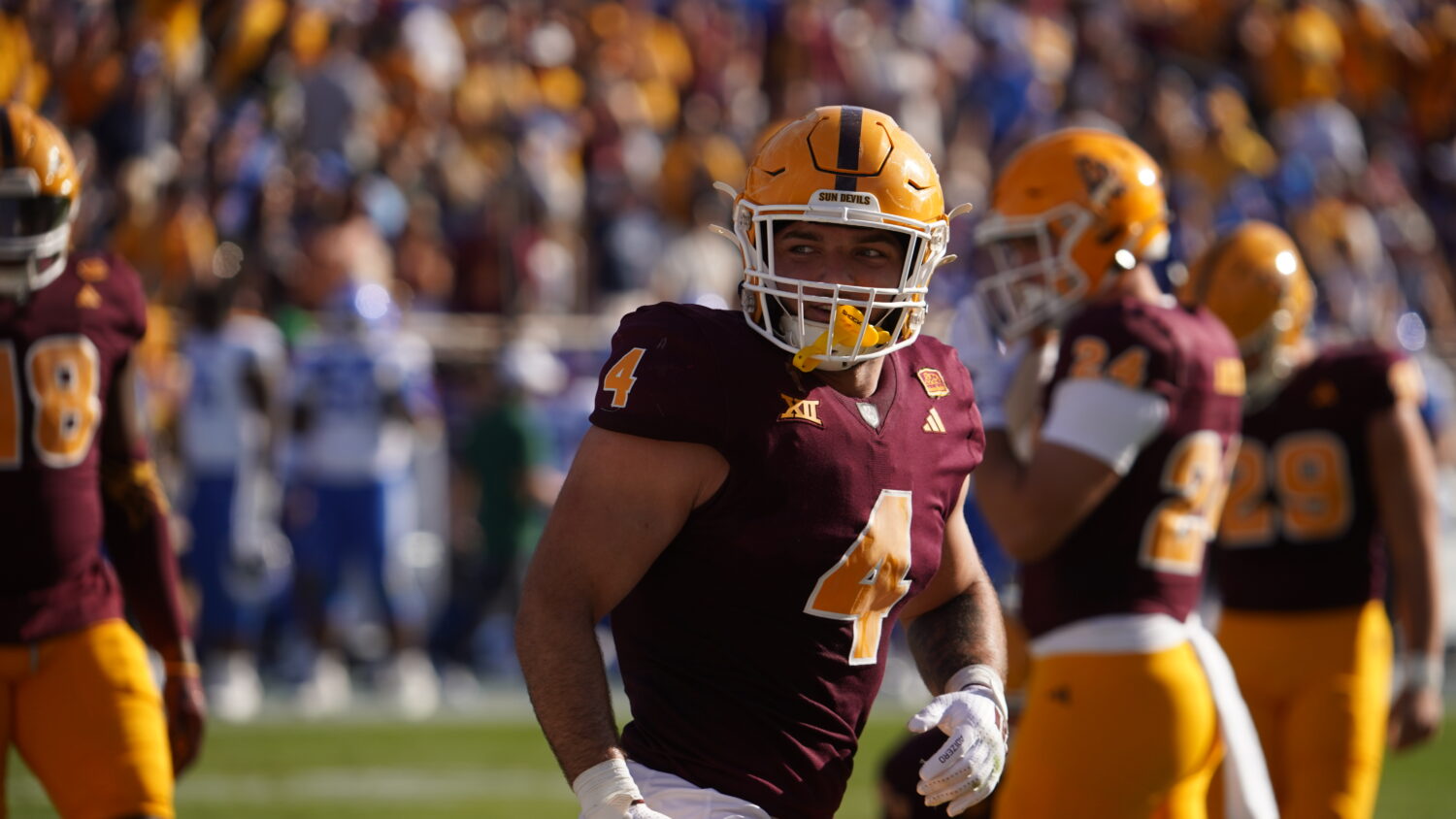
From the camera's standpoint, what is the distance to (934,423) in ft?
9.75

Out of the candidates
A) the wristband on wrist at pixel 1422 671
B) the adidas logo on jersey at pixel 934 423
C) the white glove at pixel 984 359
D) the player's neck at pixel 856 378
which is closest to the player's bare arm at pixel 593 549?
the player's neck at pixel 856 378

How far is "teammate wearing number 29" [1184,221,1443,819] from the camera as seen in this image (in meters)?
4.68

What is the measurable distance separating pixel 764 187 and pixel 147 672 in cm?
188

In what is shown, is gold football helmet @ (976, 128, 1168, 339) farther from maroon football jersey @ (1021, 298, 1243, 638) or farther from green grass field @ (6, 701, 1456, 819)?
green grass field @ (6, 701, 1456, 819)

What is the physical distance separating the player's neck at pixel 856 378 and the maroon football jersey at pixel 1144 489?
3.27 feet

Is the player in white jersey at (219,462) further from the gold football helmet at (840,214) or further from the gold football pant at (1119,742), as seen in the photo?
the gold football helmet at (840,214)

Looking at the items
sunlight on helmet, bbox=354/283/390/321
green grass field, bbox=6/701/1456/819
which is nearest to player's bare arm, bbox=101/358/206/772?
green grass field, bbox=6/701/1456/819

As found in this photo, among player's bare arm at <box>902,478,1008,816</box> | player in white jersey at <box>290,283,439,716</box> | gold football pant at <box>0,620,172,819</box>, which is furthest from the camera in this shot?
player in white jersey at <box>290,283,439,716</box>

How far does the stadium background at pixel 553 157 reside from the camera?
31.2 feet

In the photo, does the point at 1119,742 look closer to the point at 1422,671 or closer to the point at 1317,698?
the point at 1317,698

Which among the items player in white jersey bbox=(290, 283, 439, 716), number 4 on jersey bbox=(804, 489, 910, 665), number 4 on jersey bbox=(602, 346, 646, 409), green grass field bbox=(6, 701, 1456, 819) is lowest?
green grass field bbox=(6, 701, 1456, 819)

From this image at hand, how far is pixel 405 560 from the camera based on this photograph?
10.3 metres

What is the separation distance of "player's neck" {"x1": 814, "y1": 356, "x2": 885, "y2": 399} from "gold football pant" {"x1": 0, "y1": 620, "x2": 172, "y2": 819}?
5.82 feet

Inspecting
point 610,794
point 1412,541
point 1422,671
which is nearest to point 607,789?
point 610,794
